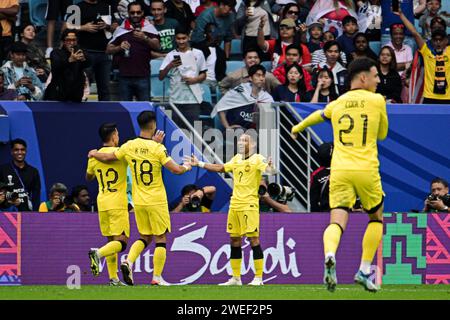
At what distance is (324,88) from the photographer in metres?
20.8

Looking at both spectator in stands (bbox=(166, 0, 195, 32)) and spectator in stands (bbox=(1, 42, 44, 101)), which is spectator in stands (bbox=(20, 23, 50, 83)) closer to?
spectator in stands (bbox=(1, 42, 44, 101))

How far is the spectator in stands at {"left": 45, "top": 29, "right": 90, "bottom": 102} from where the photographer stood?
19297 millimetres

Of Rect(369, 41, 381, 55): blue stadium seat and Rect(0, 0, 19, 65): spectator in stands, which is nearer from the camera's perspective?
Rect(0, 0, 19, 65): spectator in stands

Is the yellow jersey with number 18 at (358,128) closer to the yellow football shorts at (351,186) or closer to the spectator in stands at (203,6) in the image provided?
the yellow football shorts at (351,186)

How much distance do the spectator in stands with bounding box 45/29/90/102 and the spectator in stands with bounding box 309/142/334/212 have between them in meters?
4.14

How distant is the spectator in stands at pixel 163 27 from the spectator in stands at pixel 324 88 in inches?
113

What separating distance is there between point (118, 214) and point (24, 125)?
3.85 metres

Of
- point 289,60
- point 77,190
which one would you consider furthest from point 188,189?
point 289,60

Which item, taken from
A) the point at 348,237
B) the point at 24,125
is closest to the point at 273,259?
the point at 348,237

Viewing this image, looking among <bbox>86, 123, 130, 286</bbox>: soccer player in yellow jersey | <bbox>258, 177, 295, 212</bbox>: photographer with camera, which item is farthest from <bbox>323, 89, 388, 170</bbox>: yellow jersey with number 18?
<bbox>86, 123, 130, 286</bbox>: soccer player in yellow jersey

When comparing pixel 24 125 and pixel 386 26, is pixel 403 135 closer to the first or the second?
pixel 386 26

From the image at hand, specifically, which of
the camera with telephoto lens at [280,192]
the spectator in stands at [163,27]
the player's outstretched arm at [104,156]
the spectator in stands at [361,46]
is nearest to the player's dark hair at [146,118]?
the player's outstretched arm at [104,156]

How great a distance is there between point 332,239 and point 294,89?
8.82 m

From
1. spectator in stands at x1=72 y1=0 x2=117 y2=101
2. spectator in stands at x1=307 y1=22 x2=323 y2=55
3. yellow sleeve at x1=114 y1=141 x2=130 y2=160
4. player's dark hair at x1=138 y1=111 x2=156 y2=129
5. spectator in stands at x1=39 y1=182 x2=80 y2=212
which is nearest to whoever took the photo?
player's dark hair at x1=138 y1=111 x2=156 y2=129
